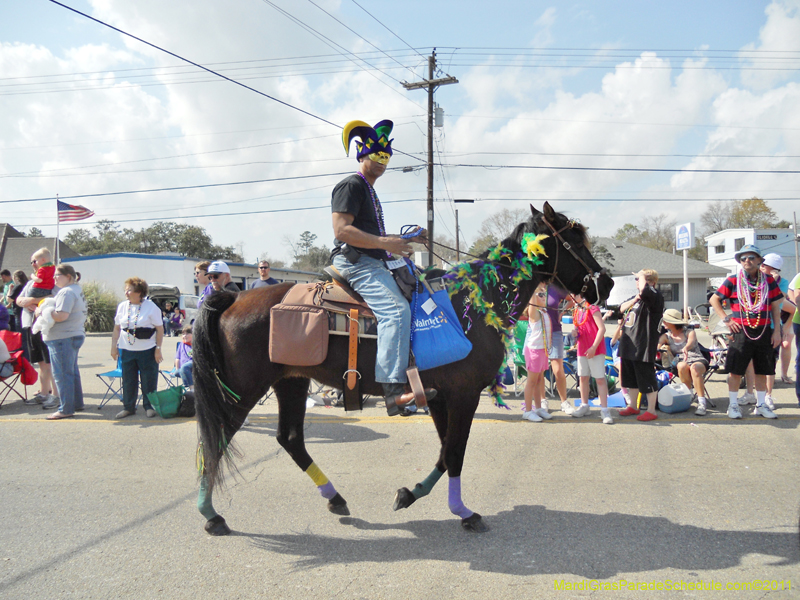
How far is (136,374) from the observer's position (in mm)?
7258

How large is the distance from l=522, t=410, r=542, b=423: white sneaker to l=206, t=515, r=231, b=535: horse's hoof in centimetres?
434

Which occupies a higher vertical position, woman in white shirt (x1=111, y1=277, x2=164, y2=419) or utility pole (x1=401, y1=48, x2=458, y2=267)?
utility pole (x1=401, y1=48, x2=458, y2=267)

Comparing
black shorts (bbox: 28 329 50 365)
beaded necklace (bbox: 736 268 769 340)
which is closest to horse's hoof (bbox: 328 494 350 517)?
beaded necklace (bbox: 736 268 769 340)

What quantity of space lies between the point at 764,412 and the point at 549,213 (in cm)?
482

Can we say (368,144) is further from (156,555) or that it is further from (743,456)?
(743,456)

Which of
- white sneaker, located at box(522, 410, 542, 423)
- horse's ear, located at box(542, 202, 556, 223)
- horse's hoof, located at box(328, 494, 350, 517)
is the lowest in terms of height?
white sneaker, located at box(522, 410, 542, 423)

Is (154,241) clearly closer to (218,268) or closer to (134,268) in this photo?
(134,268)

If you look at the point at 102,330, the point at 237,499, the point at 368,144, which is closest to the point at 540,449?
the point at 237,499

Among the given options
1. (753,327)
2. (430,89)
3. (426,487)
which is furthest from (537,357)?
(430,89)

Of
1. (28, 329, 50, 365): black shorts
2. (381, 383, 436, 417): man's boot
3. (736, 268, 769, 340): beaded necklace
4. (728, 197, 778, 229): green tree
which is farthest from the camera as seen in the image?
(728, 197, 778, 229): green tree

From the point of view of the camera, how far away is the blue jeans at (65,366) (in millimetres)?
6883

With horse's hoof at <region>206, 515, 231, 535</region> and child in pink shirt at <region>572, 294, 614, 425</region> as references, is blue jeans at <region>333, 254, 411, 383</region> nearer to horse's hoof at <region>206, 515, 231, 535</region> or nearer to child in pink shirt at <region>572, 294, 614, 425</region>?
horse's hoof at <region>206, 515, 231, 535</region>

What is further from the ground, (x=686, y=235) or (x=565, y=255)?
(x=686, y=235)

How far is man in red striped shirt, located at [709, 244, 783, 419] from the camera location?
6.35 metres
